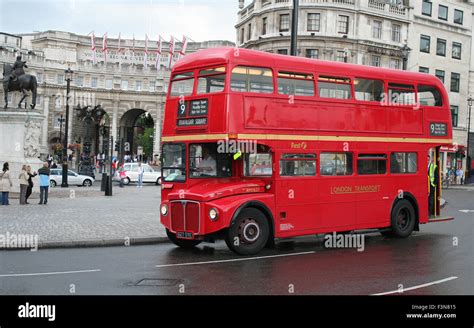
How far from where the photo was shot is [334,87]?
1492 cm

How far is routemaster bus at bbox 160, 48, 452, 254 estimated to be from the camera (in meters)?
13.2

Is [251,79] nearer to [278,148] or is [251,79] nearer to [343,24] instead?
[278,148]

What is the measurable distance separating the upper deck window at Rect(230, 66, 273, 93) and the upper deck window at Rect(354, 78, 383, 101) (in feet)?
8.95

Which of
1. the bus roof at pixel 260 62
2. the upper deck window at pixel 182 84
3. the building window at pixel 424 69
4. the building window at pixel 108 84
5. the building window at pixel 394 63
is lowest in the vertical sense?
the upper deck window at pixel 182 84

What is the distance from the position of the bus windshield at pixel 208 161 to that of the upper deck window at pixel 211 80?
1.25 m

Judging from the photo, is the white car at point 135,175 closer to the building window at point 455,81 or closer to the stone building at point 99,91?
the building window at point 455,81

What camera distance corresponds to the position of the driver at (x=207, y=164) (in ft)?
45.2

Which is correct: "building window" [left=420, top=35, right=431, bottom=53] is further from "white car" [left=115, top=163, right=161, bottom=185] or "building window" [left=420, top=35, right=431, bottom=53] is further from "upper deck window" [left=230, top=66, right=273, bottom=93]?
"upper deck window" [left=230, top=66, right=273, bottom=93]

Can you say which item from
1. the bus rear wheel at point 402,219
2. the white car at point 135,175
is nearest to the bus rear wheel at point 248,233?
the bus rear wheel at point 402,219

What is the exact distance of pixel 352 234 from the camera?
55.6 feet

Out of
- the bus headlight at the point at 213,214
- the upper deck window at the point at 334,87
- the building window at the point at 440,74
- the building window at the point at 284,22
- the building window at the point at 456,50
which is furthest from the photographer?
the building window at the point at 456,50

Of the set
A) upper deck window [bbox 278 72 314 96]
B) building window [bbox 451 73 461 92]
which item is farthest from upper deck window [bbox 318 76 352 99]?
building window [bbox 451 73 461 92]

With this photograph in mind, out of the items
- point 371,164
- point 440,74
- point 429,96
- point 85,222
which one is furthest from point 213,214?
point 440,74
